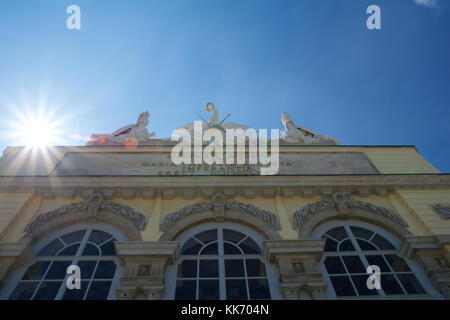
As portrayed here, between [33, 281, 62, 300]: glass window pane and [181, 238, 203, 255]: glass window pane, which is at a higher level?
[181, 238, 203, 255]: glass window pane

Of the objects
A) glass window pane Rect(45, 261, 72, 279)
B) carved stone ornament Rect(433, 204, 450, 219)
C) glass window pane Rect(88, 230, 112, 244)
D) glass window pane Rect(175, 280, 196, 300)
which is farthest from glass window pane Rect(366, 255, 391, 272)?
glass window pane Rect(45, 261, 72, 279)

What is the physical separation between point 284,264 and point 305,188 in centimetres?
292

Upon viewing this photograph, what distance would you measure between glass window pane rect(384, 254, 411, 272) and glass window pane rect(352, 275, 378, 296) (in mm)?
996

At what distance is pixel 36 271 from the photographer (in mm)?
9180

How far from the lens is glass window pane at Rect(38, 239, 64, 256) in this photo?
963 cm

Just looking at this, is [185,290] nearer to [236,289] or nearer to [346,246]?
[236,289]

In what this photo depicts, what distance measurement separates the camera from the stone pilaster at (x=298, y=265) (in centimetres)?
825

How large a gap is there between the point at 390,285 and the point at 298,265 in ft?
6.63

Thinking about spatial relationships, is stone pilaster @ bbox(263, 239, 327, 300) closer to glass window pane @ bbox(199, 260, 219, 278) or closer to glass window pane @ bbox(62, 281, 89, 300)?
glass window pane @ bbox(199, 260, 219, 278)

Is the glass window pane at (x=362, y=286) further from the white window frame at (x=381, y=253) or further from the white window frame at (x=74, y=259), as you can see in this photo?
the white window frame at (x=74, y=259)

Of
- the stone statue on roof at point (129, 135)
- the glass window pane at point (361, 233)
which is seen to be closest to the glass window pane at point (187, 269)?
the glass window pane at point (361, 233)

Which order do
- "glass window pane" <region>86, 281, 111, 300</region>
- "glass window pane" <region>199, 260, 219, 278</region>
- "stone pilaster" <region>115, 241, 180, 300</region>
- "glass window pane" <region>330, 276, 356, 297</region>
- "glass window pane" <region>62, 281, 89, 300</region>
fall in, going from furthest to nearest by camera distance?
"glass window pane" <region>199, 260, 219, 278</region>, "glass window pane" <region>330, 276, 356, 297</region>, "glass window pane" <region>86, 281, 111, 300</region>, "glass window pane" <region>62, 281, 89, 300</region>, "stone pilaster" <region>115, 241, 180, 300</region>

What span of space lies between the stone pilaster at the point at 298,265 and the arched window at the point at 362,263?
0.45m
